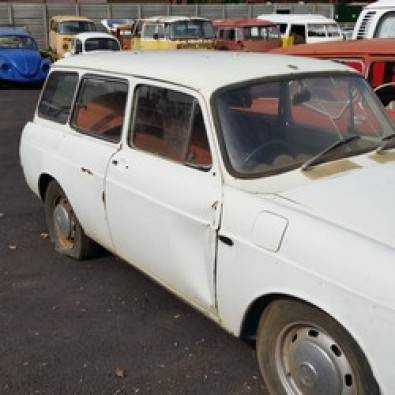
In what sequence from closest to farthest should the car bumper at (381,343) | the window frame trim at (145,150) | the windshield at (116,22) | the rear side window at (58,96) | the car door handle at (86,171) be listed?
the car bumper at (381,343) → the window frame trim at (145,150) → the car door handle at (86,171) → the rear side window at (58,96) → the windshield at (116,22)

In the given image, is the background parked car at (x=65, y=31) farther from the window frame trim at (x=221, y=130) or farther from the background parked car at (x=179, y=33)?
the window frame trim at (x=221, y=130)

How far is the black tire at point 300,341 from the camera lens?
2.54m

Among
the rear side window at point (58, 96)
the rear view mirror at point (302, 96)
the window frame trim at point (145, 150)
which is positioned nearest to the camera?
the window frame trim at point (145, 150)

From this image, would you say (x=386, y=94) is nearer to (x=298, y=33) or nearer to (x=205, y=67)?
(x=205, y=67)

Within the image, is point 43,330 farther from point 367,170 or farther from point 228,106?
point 367,170

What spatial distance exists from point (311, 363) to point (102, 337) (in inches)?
62.0

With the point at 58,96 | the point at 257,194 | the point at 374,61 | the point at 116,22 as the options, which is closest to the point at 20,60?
the point at 116,22

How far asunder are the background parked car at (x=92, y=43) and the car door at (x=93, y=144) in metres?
15.4

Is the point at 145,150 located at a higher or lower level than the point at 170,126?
lower

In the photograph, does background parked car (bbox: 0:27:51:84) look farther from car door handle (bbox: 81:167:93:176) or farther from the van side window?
car door handle (bbox: 81:167:93:176)

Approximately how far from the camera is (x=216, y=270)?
124 inches

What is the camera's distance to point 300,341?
9.35 feet

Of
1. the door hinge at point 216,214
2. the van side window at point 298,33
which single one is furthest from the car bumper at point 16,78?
the door hinge at point 216,214

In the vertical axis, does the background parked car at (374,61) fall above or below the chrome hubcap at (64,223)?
above
